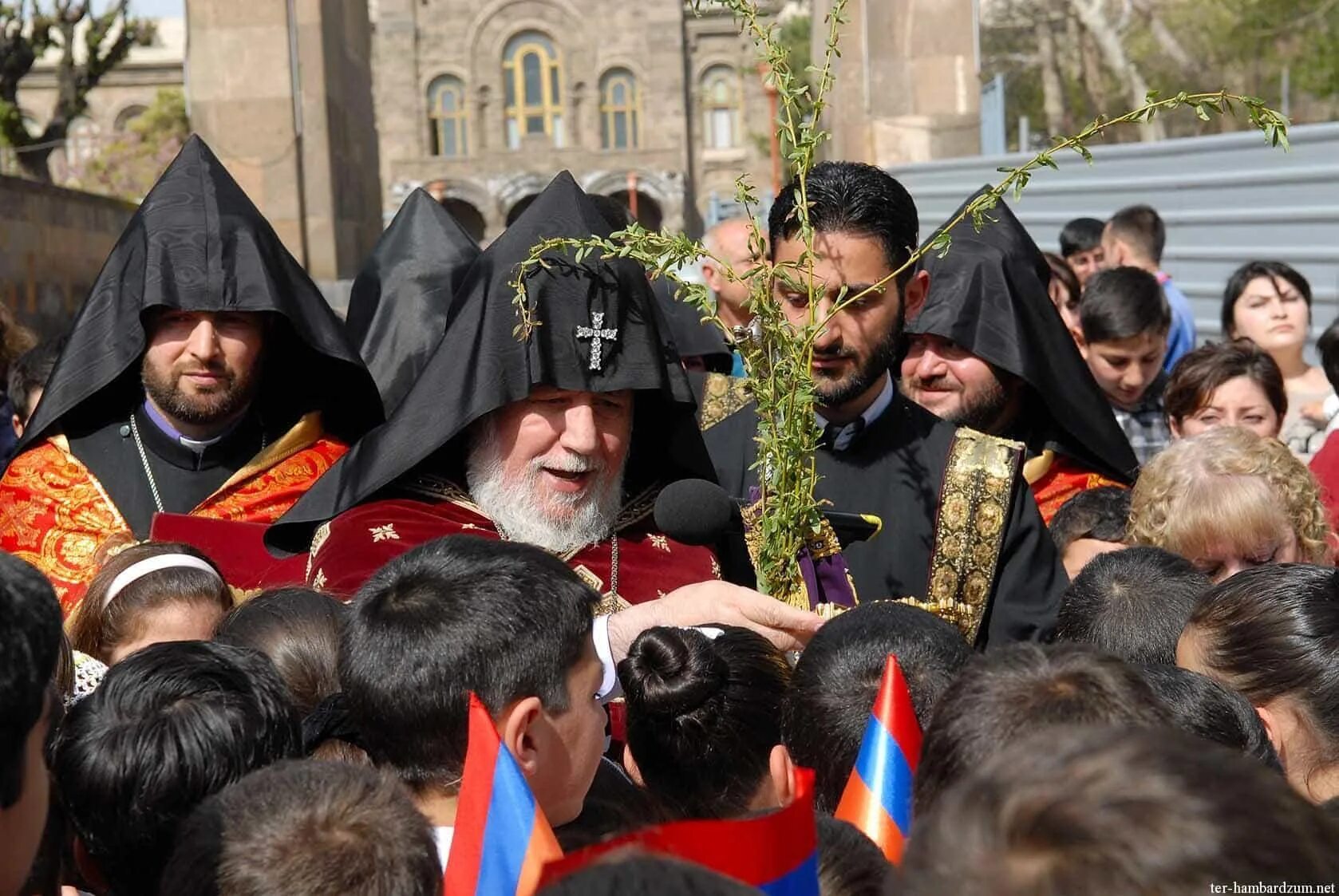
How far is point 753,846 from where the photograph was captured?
5.85ft

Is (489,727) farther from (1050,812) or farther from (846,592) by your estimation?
(846,592)

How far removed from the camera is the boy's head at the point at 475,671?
2.39 m

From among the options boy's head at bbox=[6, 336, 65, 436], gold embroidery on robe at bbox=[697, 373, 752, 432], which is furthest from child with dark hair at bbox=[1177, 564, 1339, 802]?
boy's head at bbox=[6, 336, 65, 436]

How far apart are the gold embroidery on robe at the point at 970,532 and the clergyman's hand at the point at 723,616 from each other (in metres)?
0.96

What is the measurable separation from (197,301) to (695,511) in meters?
2.33

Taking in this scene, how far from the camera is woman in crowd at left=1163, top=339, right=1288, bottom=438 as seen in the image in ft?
16.5

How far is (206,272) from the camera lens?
4.87 m

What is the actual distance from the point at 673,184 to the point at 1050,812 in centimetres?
5760

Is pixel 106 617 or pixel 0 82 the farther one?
pixel 0 82

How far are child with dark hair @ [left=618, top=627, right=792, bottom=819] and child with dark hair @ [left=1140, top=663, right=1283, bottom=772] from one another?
602mm

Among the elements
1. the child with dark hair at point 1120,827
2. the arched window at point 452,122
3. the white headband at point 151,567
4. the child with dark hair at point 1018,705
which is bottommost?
the white headband at point 151,567

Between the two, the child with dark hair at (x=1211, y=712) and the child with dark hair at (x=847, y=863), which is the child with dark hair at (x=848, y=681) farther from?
the child with dark hair at (x=847, y=863)

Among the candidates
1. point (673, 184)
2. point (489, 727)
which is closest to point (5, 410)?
point (489, 727)

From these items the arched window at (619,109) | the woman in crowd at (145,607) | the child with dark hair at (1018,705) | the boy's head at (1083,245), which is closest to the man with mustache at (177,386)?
the woman in crowd at (145,607)
